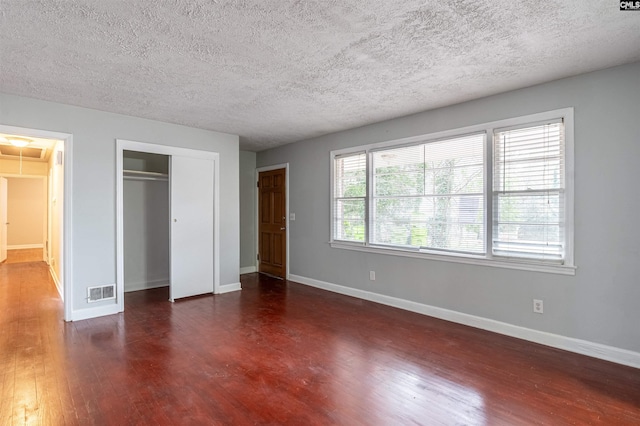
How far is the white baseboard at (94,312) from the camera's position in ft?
12.7

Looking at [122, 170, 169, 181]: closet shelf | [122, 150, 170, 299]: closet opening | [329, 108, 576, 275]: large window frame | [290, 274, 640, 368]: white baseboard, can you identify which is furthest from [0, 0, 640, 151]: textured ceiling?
[290, 274, 640, 368]: white baseboard

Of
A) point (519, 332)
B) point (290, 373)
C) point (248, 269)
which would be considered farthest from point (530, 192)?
Result: point (248, 269)

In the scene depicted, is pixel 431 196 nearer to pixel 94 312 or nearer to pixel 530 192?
pixel 530 192

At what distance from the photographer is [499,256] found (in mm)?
3475

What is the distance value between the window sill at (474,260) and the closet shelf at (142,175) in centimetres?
322

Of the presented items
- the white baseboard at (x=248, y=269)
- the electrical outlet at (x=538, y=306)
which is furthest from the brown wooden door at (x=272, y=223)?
the electrical outlet at (x=538, y=306)

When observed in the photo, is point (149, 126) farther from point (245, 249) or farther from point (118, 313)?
point (245, 249)

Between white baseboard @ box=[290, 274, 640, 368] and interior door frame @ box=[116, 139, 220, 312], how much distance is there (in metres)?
2.20

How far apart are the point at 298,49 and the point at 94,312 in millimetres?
3839

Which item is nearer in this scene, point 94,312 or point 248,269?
point 94,312

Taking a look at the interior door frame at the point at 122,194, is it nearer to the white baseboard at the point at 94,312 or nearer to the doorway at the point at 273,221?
the white baseboard at the point at 94,312

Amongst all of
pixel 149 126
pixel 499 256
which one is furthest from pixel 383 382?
pixel 149 126

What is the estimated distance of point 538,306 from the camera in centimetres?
321

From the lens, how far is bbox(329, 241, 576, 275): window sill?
310 cm
